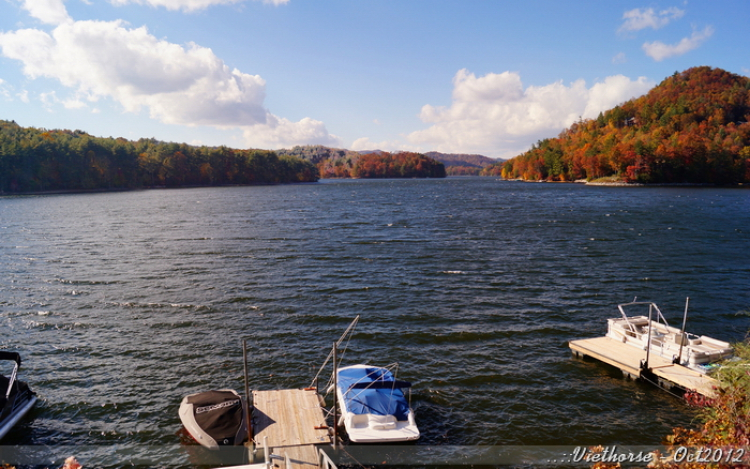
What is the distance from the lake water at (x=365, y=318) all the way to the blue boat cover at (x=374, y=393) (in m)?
1.92

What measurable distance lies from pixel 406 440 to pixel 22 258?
5887cm

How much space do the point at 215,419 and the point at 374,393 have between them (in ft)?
22.8

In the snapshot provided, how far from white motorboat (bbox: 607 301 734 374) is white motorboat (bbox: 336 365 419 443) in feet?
44.7

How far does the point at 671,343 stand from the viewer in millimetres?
23797

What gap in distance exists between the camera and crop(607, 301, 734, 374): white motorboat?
22.4 metres

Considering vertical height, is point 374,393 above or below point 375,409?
above

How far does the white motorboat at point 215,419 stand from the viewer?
17594 mm

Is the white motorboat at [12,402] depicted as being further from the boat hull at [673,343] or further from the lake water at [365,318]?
the boat hull at [673,343]

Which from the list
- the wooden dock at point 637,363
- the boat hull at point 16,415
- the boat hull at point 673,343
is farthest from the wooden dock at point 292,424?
the boat hull at point 673,343

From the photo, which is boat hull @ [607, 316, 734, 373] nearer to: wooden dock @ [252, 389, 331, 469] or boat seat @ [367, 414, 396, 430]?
boat seat @ [367, 414, 396, 430]

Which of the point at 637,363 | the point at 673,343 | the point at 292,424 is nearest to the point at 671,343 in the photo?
the point at 673,343

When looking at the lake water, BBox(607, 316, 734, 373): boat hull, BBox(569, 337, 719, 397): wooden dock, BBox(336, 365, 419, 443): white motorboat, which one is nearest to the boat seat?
BBox(336, 365, 419, 443): white motorboat

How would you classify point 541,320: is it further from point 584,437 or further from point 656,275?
point 656,275

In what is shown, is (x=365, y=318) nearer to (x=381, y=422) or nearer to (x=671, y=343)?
(x=381, y=422)
